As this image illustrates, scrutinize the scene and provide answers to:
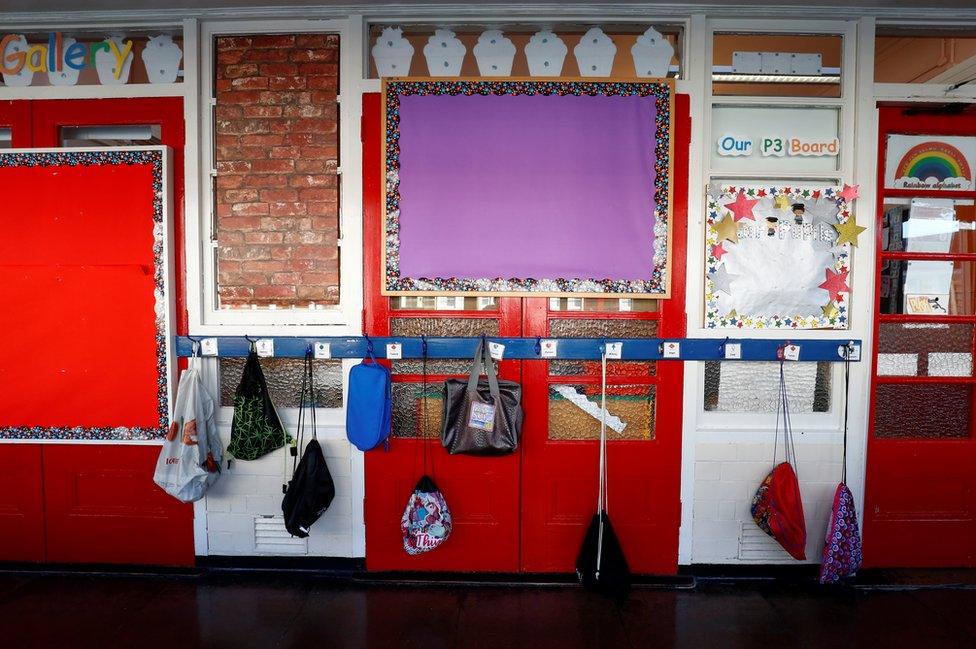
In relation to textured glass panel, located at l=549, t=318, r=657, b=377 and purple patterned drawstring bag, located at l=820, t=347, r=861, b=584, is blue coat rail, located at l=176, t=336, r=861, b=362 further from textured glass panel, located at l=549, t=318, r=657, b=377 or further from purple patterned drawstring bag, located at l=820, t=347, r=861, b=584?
purple patterned drawstring bag, located at l=820, t=347, r=861, b=584

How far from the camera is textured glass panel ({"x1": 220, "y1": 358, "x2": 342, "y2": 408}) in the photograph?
10.4 ft

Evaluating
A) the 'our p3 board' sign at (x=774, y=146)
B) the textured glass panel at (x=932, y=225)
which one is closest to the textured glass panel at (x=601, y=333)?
the 'our p3 board' sign at (x=774, y=146)

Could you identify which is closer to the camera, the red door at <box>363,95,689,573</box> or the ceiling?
the ceiling

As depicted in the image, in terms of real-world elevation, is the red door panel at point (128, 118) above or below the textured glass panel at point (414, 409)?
above

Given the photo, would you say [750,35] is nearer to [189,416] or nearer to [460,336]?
[460,336]

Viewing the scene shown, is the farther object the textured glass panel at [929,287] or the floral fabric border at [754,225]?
the textured glass panel at [929,287]

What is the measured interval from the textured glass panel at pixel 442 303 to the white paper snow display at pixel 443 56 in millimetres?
1302

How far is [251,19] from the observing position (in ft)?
10.0

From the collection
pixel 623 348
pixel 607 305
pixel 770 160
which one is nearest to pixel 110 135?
pixel 607 305

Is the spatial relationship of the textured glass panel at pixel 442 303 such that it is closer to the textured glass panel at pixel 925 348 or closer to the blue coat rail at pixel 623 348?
the blue coat rail at pixel 623 348

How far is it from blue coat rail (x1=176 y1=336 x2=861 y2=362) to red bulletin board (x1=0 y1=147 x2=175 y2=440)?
0.70 meters

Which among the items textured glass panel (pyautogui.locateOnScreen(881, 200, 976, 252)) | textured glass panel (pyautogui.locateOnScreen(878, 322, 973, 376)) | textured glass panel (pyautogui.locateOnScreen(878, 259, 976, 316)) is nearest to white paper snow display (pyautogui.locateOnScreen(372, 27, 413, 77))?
textured glass panel (pyautogui.locateOnScreen(881, 200, 976, 252))

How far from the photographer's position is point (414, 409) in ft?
10.2

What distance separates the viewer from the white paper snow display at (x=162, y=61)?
308cm
